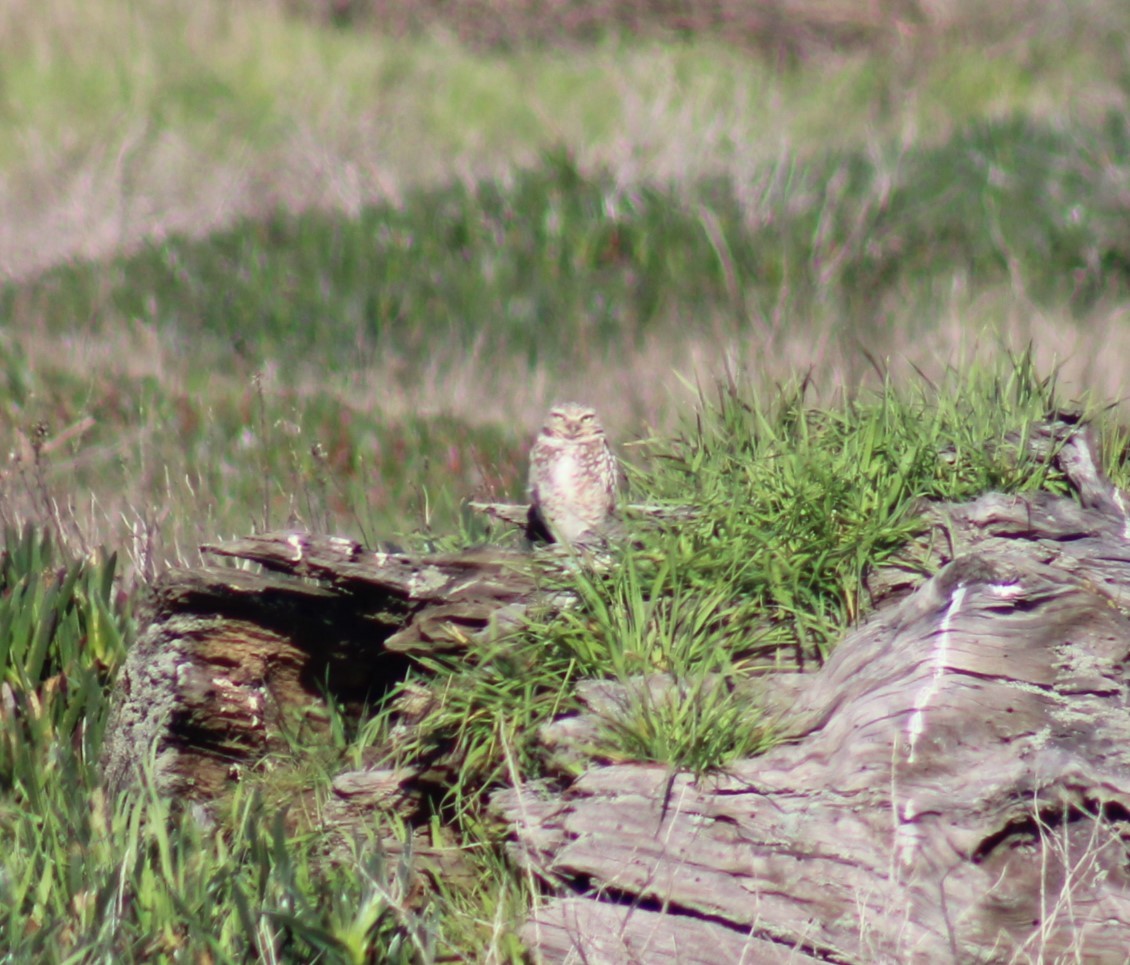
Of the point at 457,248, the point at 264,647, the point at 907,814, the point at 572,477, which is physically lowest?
the point at 457,248

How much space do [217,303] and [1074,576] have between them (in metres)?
8.99

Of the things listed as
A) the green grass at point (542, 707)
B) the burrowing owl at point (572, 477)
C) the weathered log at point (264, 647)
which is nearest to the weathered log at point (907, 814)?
the green grass at point (542, 707)

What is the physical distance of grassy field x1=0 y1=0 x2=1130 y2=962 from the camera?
362 cm

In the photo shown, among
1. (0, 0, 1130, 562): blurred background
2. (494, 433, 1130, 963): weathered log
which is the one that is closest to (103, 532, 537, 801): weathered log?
(0, 0, 1130, 562): blurred background

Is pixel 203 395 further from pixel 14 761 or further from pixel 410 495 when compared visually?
pixel 14 761

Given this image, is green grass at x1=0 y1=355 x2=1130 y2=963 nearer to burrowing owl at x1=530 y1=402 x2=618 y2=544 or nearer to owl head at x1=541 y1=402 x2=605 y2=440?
A: burrowing owl at x1=530 y1=402 x2=618 y2=544

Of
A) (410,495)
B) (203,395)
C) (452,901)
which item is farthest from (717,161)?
(452,901)

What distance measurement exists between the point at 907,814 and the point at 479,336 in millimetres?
7579

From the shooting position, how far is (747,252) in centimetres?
1090

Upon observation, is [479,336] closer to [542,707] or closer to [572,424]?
[572,424]

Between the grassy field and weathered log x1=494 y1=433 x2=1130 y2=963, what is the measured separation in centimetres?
17

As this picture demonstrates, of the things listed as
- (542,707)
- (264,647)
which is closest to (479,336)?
(264,647)

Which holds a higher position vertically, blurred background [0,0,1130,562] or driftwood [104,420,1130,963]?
driftwood [104,420,1130,963]

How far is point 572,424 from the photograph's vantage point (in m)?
4.98
